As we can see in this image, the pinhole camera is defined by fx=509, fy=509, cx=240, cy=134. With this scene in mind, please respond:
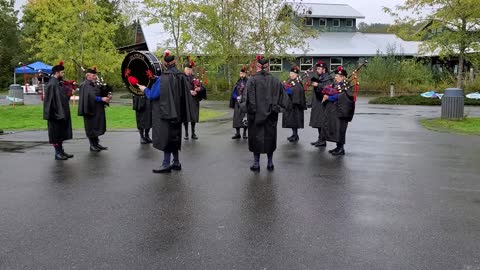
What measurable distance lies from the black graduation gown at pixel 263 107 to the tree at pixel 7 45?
5021cm

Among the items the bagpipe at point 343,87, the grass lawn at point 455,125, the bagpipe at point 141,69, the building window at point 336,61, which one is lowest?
the grass lawn at point 455,125

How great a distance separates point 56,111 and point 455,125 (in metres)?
12.4

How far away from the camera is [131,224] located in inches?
228

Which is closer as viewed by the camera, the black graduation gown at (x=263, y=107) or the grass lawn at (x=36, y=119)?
the black graduation gown at (x=263, y=107)

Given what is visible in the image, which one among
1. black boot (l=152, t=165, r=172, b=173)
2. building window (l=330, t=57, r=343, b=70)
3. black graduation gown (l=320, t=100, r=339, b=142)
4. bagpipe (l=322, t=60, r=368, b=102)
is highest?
building window (l=330, t=57, r=343, b=70)

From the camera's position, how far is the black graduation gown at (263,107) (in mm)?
8641

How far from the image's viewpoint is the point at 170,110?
848cm

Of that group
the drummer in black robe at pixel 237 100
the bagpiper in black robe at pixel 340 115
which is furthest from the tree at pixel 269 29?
the bagpiper in black robe at pixel 340 115

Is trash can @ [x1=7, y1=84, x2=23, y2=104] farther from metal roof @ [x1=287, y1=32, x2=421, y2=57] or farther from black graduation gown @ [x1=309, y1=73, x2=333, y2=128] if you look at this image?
metal roof @ [x1=287, y1=32, x2=421, y2=57]

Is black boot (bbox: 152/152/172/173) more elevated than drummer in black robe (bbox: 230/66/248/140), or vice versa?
drummer in black robe (bbox: 230/66/248/140)

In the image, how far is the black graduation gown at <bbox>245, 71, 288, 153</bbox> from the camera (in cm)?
864

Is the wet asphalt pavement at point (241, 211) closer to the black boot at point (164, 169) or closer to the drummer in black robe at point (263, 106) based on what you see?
the black boot at point (164, 169)

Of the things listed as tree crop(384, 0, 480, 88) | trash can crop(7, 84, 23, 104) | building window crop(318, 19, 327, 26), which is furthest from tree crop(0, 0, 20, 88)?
tree crop(384, 0, 480, 88)

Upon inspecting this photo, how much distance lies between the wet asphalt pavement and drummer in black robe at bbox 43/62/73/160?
44 centimetres
